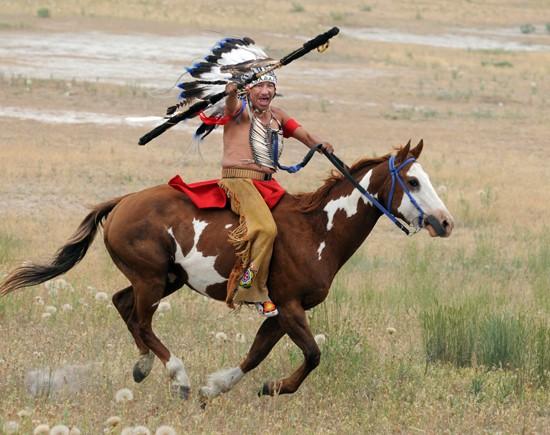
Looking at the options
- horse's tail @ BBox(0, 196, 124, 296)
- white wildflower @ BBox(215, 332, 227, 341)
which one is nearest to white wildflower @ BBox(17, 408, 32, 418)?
horse's tail @ BBox(0, 196, 124, 296)

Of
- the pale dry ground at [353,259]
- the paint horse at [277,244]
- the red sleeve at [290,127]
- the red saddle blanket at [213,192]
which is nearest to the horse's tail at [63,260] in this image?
the paint horse at [277,244]

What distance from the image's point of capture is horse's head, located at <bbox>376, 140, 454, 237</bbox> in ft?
25.0

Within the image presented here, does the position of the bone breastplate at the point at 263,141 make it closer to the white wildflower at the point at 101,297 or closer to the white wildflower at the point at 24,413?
the white wildflower at the point at 24,413

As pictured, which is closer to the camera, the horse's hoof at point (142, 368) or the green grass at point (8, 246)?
the horse's hoof at point (142, 368)

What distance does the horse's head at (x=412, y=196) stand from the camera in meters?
7.62

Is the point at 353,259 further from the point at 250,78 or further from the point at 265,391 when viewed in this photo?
the point at 250,78

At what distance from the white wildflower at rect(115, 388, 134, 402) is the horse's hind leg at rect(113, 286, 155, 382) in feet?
1.67

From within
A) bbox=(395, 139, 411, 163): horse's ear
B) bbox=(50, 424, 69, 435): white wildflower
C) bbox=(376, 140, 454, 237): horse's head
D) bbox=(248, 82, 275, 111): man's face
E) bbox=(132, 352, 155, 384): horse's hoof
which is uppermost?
bbox=(248, 82, 275, 111): man's face

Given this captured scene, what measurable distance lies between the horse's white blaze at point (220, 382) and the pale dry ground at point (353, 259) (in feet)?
0.39

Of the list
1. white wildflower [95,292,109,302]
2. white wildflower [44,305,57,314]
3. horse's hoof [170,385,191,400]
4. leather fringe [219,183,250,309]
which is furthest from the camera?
white wildflower [95,292,109,302]

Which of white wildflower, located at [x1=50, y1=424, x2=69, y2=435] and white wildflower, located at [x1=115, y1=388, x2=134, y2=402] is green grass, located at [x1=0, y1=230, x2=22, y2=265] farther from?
white wildflower, located at [x1=50, y1=424, x2=69, y2=435]

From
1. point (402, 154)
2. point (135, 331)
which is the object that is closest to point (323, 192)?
point (402, 154)

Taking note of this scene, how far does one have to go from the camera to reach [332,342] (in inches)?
338

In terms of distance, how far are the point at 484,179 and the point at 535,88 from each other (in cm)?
1406
